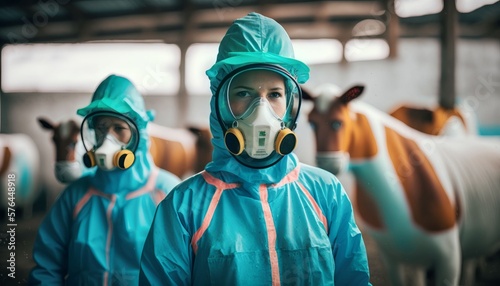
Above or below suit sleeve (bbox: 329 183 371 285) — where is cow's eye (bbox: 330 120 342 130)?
above

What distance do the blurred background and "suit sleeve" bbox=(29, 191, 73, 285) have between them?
2.30 ft

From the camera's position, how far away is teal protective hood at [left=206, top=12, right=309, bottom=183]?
42.1 inches

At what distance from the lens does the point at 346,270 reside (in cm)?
108

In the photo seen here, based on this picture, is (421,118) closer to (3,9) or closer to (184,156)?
(184,156)

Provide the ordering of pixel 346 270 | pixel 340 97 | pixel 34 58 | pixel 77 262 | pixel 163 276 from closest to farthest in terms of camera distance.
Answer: pixel 163 276 → pixel 346 270 → pixel 77 262 → pixel 340 97 → pixel 34 58

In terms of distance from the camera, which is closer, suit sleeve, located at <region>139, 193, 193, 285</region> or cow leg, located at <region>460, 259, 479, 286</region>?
suit sleeve, located at <region>139, 193, 193, 285</region>

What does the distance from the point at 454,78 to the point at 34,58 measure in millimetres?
2586

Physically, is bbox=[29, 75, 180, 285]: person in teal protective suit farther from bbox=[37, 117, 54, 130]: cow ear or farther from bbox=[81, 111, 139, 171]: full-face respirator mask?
bbox=[37, 117, 54, 130]: cow ear

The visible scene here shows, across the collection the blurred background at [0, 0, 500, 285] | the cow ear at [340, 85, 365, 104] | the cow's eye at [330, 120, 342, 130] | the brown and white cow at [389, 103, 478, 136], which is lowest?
the cow's eye at [330, 120, 342, 130]

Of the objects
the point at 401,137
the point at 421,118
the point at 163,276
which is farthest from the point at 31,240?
the point at 421,118

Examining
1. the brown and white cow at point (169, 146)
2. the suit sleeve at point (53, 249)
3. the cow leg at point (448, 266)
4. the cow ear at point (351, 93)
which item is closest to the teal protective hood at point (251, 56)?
the suit sleeve at point (53, 249)

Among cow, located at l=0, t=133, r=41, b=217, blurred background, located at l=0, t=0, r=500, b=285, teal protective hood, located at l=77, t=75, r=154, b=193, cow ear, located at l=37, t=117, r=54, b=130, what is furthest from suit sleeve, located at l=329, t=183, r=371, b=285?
cow ear, located at l=37, t=117, r=54, b=130

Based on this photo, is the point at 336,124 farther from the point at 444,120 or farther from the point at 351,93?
the point at 444,120

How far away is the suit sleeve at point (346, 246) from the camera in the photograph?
107 centimetres
